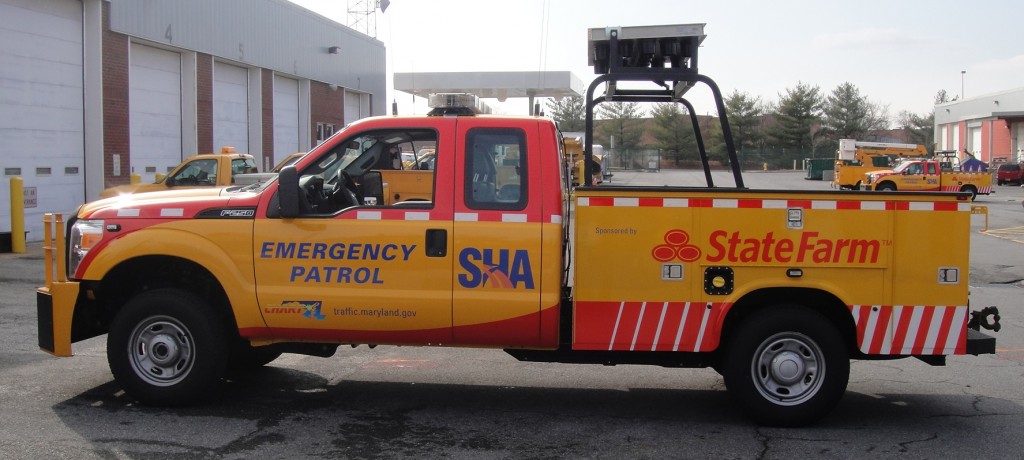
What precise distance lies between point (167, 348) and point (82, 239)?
981mm

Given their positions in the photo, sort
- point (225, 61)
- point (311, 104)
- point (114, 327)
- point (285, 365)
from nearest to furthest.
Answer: point (114, 327) → point (285, 365) → point (225, 61) → point (311, 104)

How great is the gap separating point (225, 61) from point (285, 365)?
22.7 metres

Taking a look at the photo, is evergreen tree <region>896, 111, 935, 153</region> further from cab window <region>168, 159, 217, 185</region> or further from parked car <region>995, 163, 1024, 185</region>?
cab window <region>168, 159, 217, 185</region>

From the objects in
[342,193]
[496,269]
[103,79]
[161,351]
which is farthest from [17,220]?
[496,269]

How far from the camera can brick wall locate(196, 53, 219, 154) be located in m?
26.5

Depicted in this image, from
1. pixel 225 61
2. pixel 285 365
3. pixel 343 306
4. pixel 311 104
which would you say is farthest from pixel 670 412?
pixel 311 104

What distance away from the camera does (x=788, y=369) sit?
20.4 feet

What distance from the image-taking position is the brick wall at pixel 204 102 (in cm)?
2655

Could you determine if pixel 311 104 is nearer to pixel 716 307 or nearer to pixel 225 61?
pixel 225 61

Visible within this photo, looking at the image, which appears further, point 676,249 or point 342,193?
point 342,193

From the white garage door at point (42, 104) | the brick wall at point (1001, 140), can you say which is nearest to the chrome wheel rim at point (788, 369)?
the white garage door at point (42, 104)

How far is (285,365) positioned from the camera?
26.6 feet

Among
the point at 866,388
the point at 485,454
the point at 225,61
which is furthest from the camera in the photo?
the point at 225,61

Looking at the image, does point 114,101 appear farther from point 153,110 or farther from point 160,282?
point 160,282
